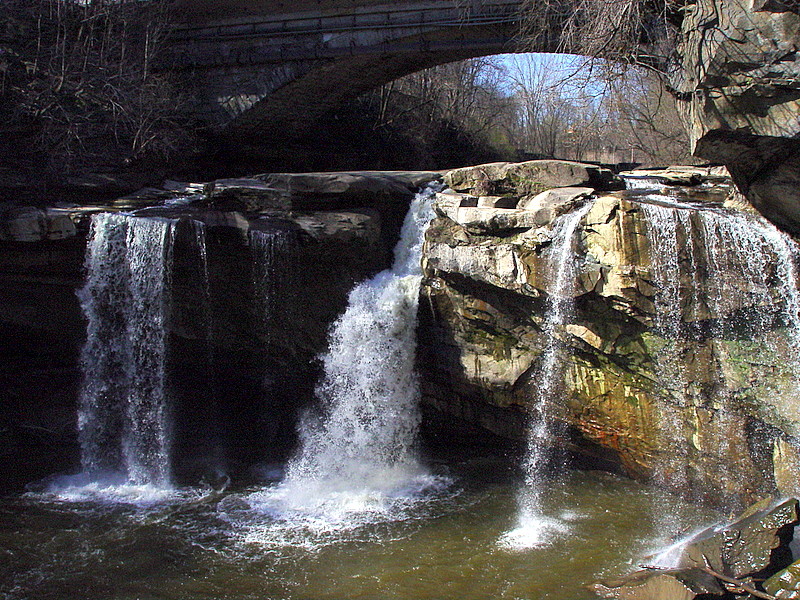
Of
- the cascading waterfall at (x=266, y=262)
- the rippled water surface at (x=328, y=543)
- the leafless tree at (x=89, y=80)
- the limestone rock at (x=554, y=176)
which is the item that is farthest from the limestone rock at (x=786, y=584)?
the leafless tree at (x=89, y=80)

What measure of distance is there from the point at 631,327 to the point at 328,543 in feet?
11.6

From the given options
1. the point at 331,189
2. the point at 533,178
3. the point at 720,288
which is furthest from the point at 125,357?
the point at 720,288

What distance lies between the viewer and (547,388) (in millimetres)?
7395

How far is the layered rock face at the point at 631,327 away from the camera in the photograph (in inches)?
242

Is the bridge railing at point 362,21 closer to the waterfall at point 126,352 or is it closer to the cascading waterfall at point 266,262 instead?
the cascading waterfall at point 266,262

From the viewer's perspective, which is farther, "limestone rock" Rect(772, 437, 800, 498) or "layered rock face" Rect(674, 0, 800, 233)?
"limestone rock" Rect(772, 437, 800, 498)

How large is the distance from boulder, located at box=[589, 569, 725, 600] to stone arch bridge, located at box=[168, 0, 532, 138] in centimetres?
761

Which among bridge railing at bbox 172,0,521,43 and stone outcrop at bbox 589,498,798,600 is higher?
bridge railing at bbox 172,0,521,43

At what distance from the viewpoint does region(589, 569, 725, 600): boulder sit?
502 centimetres

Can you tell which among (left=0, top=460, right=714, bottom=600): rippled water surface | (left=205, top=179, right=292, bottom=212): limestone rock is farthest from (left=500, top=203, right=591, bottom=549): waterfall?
(left=205, top=179, right=292, bottom=212): limestone rock

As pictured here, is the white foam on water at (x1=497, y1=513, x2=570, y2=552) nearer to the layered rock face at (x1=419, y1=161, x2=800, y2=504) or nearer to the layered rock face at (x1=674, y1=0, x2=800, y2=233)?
the layered rock face at (x1=419, y1=161, x2=800, y2=504)

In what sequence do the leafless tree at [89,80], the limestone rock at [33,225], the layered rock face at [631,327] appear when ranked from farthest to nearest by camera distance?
the leafless tree at [89,80]
the limestone rock at [33,225]
the layered rock face at [631,327]

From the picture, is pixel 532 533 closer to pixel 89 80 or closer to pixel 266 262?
pixel 266 262

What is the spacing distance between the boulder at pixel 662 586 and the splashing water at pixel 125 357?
482 cm
